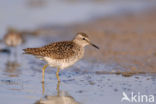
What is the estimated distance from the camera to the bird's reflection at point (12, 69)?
9.85 metres

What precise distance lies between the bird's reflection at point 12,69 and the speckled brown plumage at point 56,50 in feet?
3.08

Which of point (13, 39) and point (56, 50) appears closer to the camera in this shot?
point (56, 50)

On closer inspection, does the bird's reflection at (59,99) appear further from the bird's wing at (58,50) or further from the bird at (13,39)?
the bird at (13,39)

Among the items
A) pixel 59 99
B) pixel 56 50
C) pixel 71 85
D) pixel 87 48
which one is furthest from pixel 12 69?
pixel 87 48

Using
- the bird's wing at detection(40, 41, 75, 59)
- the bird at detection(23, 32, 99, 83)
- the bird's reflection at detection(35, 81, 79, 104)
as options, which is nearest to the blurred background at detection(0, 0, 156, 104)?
the bird's reflection at detection(35, 81, 79, 104)

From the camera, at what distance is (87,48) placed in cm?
1291

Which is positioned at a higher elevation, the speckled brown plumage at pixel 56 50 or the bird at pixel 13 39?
the bird at pixel 13 39

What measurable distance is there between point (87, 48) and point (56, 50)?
3735 mm

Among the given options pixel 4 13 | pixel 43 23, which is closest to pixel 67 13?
pixel 43 23

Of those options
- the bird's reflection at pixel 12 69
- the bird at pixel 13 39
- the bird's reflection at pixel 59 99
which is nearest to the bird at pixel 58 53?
the bird's reflection at pixel 12 69

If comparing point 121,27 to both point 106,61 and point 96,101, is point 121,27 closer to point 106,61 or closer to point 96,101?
point 106,61

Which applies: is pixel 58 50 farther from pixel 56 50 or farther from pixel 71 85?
pixel 71 85

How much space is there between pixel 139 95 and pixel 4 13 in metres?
10.9

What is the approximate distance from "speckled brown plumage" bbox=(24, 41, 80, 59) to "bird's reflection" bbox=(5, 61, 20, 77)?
94cm
